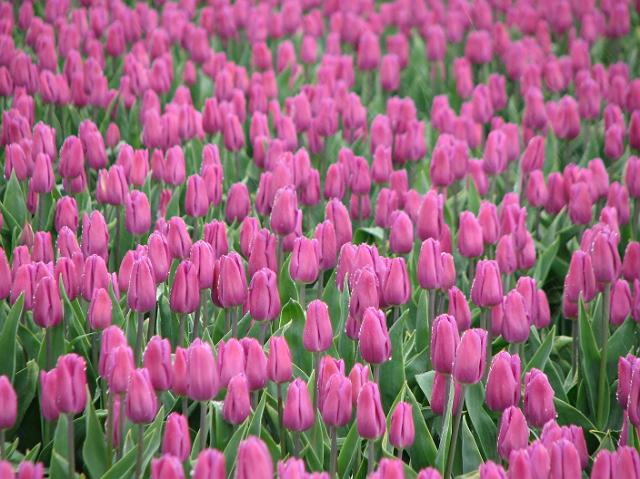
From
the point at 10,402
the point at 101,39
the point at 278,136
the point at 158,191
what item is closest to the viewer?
the point at 10,402

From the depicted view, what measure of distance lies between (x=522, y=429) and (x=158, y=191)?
2.02 m

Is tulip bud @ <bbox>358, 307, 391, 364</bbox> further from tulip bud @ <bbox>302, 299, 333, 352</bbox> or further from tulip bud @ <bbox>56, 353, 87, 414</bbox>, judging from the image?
tulip bud @ <bbox>56, 353, 87, 414</bbox>

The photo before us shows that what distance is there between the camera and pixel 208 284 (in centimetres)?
265

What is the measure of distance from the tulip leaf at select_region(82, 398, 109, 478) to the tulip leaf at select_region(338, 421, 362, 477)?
1.82 ft

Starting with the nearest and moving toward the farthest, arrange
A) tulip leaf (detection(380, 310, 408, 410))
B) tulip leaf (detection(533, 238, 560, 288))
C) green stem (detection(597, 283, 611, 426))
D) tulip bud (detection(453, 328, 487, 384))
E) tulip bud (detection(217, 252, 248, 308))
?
tulip bud (detection(453, 328, 487, 384))
tulip bud (detection(217, 252, 248, 308))
tulip leaf (detection(380, 310, 408, 410))
green stem (detection(597, 283, 611, 426))
tulip leaf (detection(533, 238, 560, 288))

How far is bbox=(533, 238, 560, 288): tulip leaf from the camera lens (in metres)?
3.62

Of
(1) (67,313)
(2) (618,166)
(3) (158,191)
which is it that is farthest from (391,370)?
(2) (618,166)

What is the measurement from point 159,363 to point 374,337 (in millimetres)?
494

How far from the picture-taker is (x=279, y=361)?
2.34 meters

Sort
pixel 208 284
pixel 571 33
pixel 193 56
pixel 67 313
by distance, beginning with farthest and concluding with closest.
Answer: pixel 571 33, pixel 193 56, pixel 67 313, pixel 208 284

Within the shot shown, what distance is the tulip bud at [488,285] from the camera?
274cm

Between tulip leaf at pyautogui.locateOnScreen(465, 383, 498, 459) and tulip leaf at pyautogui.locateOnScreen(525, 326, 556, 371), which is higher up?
tulip leaf at pyautogui.locateOnScreen(525, 326, 556, 371)

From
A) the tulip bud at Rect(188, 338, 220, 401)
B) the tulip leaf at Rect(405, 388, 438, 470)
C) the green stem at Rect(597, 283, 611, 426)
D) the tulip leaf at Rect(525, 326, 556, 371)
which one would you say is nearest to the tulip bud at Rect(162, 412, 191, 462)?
the tulip bud at Rect(188, 338, 220, 401)

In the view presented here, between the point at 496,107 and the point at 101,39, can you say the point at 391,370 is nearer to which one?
the point at 496,107
